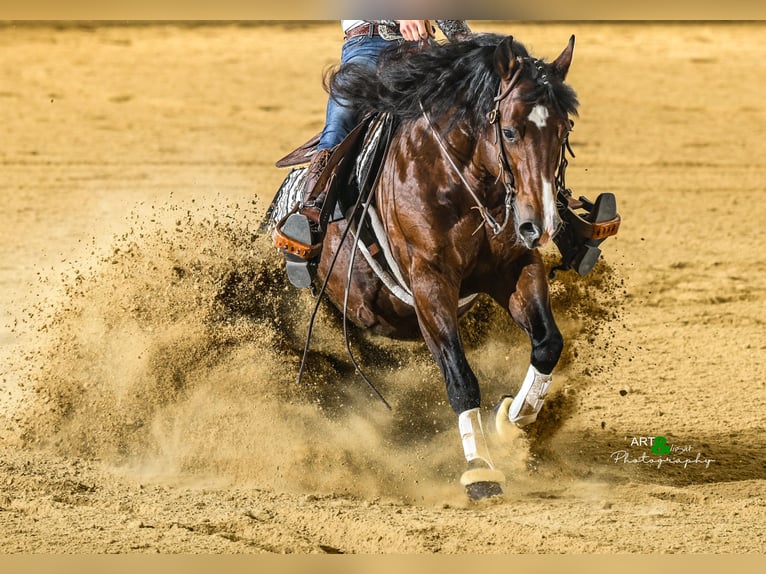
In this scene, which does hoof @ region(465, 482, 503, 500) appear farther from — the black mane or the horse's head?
the black mane

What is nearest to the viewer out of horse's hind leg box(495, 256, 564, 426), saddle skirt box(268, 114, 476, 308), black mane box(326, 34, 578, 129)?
black mane box(326, 34, 578, 129)

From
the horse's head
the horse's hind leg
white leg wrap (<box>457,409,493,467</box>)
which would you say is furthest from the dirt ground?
the horse's head

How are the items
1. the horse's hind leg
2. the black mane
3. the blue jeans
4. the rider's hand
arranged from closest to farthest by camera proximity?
the black mane → the horse's hind leg → the rider's hand → the blue jeans

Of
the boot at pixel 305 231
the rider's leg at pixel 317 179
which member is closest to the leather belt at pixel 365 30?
the rider's leg at pixel 317 179

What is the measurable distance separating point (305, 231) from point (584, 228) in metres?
1.20

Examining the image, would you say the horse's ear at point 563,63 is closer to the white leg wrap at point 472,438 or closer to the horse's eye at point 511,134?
the horse's eye at point 511,134

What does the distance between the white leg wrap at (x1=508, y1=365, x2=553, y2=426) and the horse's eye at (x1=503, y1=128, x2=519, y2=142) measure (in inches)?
38.2

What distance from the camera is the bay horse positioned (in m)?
4.06

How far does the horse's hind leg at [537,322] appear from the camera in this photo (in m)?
4.45

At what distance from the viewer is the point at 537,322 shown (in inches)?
175

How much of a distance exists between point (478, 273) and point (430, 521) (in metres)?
1.01

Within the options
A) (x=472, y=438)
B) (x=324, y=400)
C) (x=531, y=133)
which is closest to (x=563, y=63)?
(x=531, y=133)

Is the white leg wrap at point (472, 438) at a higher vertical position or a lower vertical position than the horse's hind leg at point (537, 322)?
lower

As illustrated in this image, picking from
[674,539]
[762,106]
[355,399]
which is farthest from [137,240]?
[762,106]
